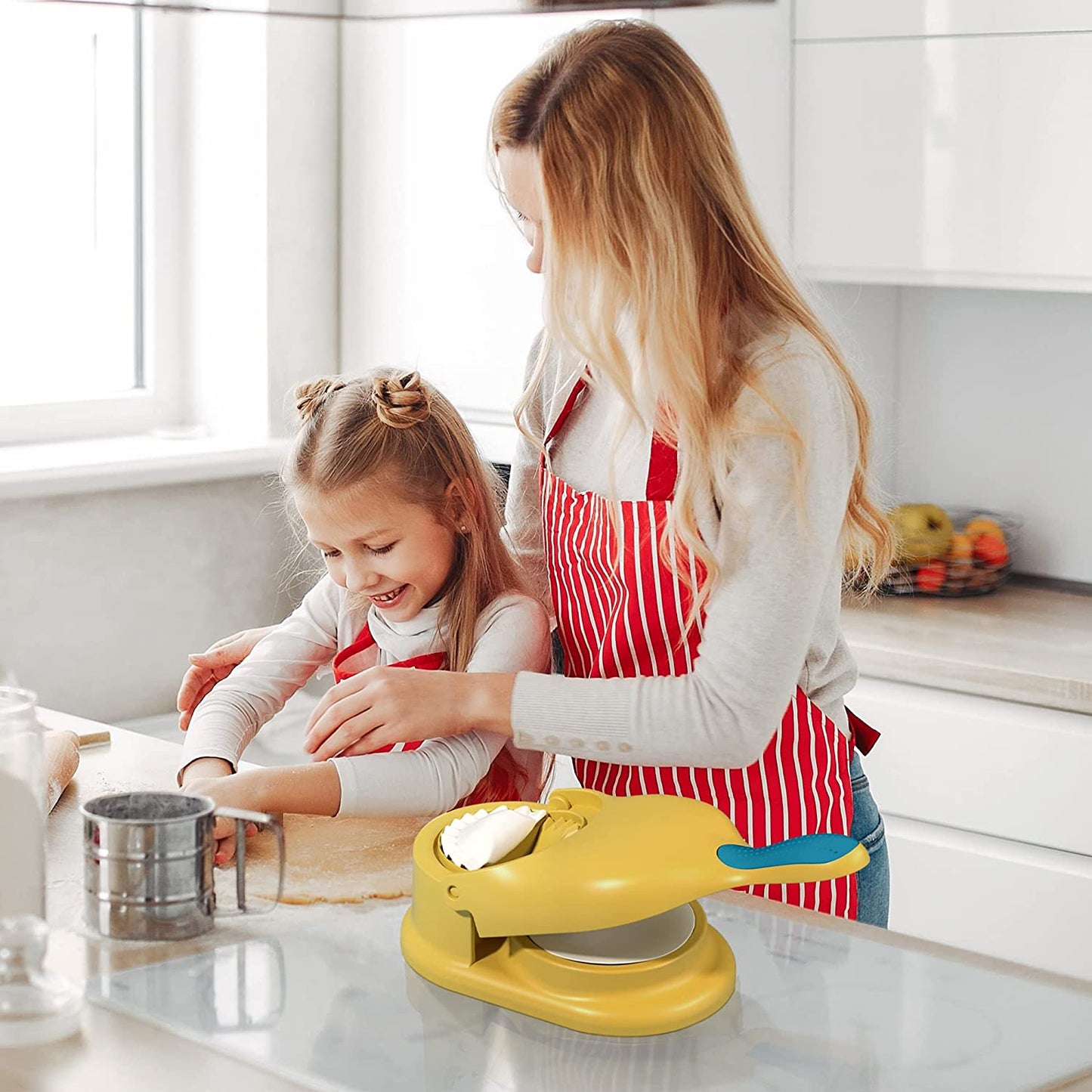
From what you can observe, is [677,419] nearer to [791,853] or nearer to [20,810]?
[791,853]

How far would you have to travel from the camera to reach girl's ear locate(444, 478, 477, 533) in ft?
4.88

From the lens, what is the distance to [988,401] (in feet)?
9.05

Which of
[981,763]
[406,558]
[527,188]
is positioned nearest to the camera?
[527,188]

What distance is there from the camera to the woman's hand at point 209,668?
1.57 m

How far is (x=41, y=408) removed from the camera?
272 centimetres

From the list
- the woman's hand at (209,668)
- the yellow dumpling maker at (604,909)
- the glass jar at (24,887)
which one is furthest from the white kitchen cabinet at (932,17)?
the glass jar at (24,887)

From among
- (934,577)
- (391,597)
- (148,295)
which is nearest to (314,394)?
(391,597)

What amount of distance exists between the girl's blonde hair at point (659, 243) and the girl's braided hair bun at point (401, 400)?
185 mm

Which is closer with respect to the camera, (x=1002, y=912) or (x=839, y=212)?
(x=1002, y=912)

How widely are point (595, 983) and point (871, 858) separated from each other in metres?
0.58

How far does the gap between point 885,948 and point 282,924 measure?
393 millimetres

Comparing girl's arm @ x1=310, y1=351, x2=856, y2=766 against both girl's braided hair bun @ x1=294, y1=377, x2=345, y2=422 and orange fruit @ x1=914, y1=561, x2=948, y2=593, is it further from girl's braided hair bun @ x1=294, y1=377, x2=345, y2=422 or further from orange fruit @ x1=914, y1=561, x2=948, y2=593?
orange fruit @ x1=914, y1=561, x2=948, y2=593

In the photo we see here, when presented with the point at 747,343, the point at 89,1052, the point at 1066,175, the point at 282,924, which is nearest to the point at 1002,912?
the point at 1066,175

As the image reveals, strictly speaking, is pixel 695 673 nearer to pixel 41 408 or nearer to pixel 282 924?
pixel 282 924
